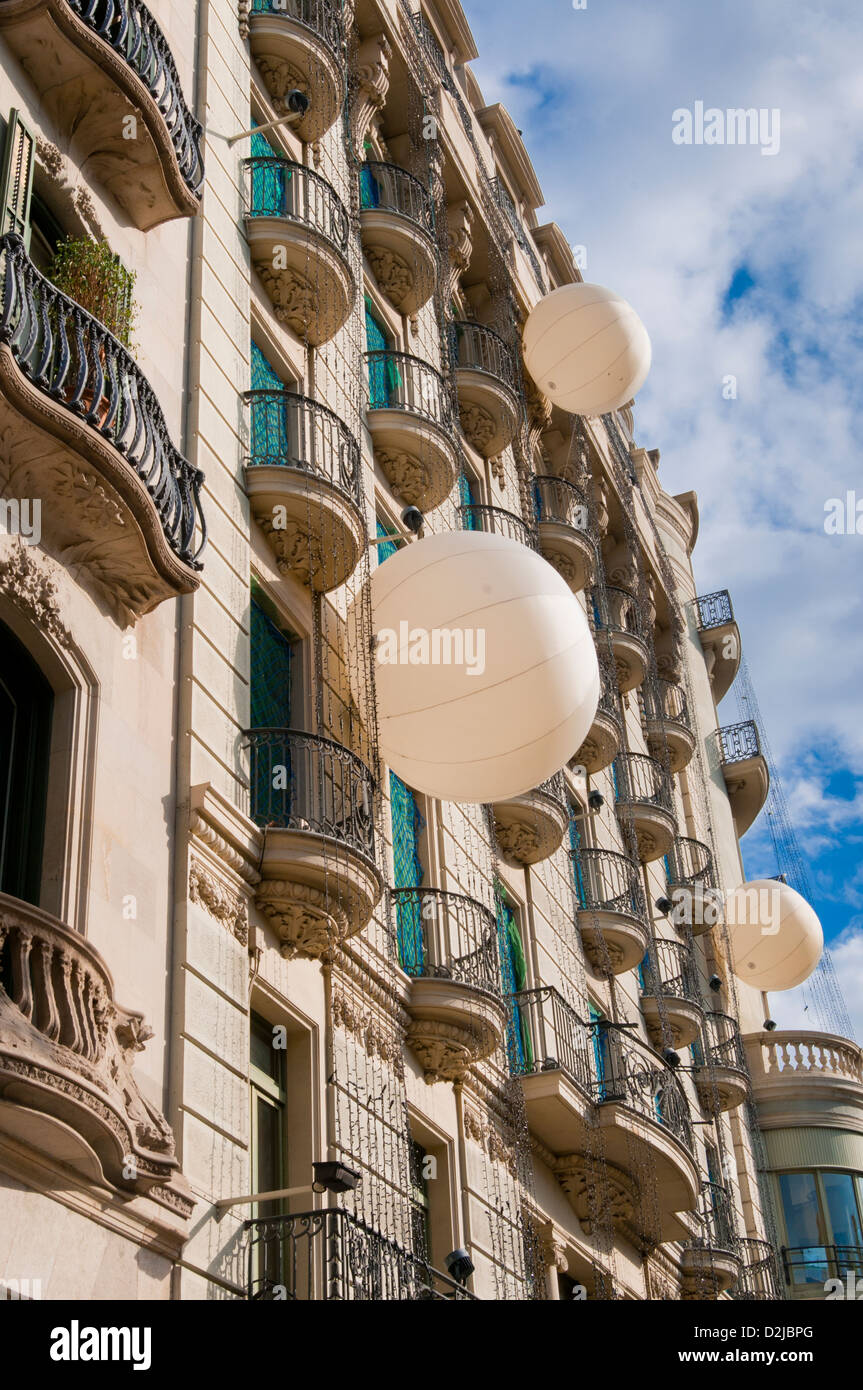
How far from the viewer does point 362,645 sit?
14.7m

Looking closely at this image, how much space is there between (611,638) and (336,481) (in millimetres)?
13391

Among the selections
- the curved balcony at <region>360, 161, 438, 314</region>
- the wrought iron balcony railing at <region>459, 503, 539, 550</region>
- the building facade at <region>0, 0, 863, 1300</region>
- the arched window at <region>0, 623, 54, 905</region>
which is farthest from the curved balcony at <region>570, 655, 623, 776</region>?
the arched window at <region>0, 623, 54, 905</region>

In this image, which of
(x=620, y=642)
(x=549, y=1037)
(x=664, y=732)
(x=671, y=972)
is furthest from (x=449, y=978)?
(x=664, y=732)

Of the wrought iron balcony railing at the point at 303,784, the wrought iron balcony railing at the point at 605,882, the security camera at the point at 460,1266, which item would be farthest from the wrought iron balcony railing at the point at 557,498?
the security camera at the point at 460,1266

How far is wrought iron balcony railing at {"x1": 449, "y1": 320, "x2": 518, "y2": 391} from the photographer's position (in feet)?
81.9

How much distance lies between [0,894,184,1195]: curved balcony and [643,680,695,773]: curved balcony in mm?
23058

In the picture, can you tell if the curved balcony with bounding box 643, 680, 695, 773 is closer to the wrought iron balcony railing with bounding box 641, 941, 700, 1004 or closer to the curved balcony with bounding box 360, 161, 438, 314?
the wrought iron balcony railing with bounding box 641, 941, 700, 1004

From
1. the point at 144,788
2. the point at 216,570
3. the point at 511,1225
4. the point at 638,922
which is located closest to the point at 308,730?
the point at 216,570

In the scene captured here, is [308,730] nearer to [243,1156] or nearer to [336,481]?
[336,481]

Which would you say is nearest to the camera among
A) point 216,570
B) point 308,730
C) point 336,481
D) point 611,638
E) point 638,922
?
point 216,570

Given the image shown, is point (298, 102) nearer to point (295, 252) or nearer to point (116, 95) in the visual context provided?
point (295, 252)

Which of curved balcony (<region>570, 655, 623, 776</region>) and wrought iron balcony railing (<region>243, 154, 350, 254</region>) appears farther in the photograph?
curved balcony (<region>570, 655, 623, 776</region>)

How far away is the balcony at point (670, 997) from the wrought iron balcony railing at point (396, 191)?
35.2 feet

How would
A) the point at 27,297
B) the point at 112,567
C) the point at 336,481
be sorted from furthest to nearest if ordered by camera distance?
the point at 336,481 < the point at 112,567 < the point at 27,297
